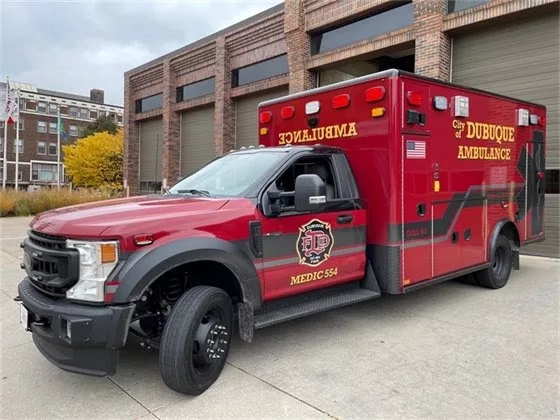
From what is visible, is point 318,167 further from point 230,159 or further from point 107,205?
point 107,205

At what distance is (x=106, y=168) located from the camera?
3966cm

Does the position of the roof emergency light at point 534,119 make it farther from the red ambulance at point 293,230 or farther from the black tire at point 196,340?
the black tire at point 196,340

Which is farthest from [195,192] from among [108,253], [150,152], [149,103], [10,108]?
[10,108]

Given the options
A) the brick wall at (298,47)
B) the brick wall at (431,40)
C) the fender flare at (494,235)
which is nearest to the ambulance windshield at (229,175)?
the fender flare at (494,235)

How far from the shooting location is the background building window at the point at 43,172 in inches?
2285

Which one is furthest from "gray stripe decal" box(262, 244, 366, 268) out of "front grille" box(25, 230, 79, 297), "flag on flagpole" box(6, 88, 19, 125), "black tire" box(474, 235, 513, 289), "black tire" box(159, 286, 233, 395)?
"flag on flagpole" box(6, 88, 19, 125)

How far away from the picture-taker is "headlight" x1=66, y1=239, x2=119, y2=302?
3041 mm

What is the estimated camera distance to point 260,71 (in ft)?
54.1

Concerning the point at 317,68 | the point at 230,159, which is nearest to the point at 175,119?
the point at 317,68

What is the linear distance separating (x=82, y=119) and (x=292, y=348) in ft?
221

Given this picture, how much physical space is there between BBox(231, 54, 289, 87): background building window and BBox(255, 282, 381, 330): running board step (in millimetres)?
Answer: 11593

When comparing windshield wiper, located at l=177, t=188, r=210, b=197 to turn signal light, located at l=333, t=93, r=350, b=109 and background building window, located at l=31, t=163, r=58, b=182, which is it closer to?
turn signal light, located at l=333, t=93, r=350, b=109

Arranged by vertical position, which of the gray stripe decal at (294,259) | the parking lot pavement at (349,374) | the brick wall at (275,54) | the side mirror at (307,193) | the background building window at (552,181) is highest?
the brick wall at (275,54)

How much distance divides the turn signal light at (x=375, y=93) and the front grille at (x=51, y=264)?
332 centimetres
